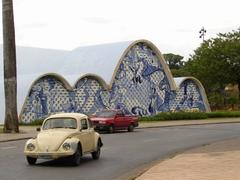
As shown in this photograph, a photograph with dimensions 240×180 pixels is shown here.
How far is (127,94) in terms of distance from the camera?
5375 centimetres

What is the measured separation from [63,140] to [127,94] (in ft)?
123

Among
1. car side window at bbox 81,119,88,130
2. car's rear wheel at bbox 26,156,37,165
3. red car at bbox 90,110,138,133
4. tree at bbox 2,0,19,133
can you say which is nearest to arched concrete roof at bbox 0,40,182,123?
red car at bbox 90,110,138,133

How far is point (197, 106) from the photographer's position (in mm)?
63094

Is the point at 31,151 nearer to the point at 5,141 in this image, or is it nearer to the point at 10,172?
the point at 10,172

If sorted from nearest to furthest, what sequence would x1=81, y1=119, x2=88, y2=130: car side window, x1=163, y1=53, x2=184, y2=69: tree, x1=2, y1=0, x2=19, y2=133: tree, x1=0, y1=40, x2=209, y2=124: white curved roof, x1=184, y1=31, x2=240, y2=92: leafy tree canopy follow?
x1=81, y1=119, x2=88, y2=130: car side window
x1=2, y1=0, x2=19, y2=133: tree
x1=0, y1=40, x2=209, y2=124: white curved roof
x1=184, y1=31, x2=240, y2=92: leafy tree canopy
x1=163, y1=53, x2=184, y2=69: tree

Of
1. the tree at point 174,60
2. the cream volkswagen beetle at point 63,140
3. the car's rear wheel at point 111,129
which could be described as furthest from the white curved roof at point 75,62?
the tree at point 174,60

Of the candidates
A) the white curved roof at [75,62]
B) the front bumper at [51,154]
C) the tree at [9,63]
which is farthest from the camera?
the white curved roof at [75,62]

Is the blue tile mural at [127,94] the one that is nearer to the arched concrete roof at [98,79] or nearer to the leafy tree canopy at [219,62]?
the arched concrete roof at [98,79]

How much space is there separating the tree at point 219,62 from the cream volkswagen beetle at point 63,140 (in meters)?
57.7

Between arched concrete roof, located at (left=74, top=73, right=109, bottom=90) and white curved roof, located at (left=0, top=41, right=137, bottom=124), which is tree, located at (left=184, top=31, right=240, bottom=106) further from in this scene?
arched concrete roof, located at (left=74, top=73, right=109, bottom=90)

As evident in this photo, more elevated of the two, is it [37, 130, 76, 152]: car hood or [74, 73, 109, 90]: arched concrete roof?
[74, 73, 109, 90]: arched concrete roof

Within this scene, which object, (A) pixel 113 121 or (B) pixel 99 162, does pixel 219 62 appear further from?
(B) pixel 99 162

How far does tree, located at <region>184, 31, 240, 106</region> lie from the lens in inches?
2918

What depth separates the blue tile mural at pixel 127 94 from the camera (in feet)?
151
